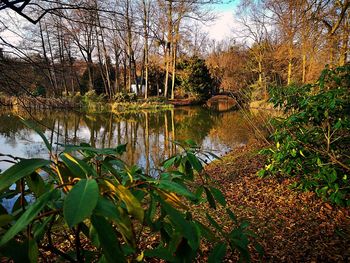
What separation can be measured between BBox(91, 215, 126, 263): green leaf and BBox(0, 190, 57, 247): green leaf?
4.1 inches

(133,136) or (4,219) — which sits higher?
(4,219)

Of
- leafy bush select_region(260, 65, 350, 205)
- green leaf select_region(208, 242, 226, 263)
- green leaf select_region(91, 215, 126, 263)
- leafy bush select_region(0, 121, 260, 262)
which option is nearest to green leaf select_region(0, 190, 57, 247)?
leafy bush select_region(0, 121, 260, 262)

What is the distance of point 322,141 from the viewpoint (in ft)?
11.6

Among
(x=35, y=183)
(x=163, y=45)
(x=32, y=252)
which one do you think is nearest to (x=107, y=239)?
(x=32, y=252)

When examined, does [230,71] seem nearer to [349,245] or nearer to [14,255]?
[349,245]

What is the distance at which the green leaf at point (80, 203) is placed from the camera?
1.35 feet

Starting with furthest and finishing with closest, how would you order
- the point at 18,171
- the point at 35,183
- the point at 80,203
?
the point at 35,183 < the point at 18,171 < the point at 80,203

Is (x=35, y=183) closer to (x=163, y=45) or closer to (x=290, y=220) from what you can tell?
(x=290, y=220)

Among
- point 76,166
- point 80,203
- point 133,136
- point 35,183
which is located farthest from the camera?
point 133,136

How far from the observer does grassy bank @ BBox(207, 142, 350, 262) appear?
258 centimetres

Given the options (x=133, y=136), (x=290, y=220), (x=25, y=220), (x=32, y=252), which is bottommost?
(x=133, y=136)

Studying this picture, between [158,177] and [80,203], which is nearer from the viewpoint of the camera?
[80,203]

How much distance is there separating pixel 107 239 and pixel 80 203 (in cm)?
10

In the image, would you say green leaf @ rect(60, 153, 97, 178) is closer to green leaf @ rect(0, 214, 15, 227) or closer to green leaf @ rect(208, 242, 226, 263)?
green leaf @ rect(0, 214, 15, 227)
